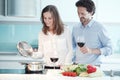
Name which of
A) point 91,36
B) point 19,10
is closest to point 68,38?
point 91,36

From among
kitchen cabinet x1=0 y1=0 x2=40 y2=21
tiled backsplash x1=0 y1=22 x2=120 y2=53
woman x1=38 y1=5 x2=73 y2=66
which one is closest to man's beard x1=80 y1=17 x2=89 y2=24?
woman x1=38 y1=5 x2=73 y2=66

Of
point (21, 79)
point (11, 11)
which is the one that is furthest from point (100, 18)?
point (21, 79)

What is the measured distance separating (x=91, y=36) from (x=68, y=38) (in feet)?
0.78

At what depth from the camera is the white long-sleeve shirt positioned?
3148 millimetres

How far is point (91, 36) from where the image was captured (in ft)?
10.4

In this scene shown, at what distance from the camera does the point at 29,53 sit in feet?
9.69

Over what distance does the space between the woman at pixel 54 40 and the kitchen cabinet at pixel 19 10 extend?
132cm

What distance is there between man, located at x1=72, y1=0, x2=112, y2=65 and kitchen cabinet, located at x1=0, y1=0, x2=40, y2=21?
4.51 feet

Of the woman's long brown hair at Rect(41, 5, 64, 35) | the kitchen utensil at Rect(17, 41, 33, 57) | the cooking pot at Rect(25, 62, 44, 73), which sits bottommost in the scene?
the cooking pot at Rect(25, 62, 44, 73)

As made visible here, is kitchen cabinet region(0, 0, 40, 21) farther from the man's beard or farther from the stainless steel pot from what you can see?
the stainless steel pot

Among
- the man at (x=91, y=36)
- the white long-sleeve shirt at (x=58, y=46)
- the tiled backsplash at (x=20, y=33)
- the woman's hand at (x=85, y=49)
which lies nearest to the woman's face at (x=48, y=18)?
the white long-sleeve shirt at (x=58, y=46)

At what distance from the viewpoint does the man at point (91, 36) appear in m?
3.10

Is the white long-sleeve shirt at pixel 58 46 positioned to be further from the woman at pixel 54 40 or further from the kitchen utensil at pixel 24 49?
the kitchen utensil at pixel 24 49

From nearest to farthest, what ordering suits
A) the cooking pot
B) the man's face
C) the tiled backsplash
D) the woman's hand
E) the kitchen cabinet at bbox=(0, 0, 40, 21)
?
the cooking pot, the woman's hand, the man's face, the kitchen cabinet at bbox=(0, 0, 40, 21), the tiled backsplash
